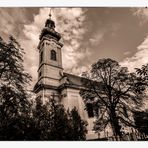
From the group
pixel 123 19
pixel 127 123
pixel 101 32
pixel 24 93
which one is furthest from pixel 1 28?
pixel 127 123

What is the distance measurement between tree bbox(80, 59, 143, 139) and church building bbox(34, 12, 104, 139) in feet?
4.41

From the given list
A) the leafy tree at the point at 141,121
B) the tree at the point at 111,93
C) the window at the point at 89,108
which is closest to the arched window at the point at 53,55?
the window at the point at 89,108

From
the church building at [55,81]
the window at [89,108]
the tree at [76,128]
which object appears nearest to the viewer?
the tree at [76,128]

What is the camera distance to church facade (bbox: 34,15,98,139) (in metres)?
9.20

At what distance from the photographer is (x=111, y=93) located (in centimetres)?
630

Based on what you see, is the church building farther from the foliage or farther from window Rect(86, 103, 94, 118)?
the foliage

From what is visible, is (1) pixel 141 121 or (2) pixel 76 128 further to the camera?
(2) pixel 76 128

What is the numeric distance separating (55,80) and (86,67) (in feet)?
16.7

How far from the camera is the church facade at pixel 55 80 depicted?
30.2ft

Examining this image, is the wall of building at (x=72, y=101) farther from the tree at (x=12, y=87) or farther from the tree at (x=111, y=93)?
the tree at (x=12, y=87)

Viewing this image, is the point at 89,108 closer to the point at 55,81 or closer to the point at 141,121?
the point at 141,121

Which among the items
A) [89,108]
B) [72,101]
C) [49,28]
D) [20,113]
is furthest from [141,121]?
[49,28]

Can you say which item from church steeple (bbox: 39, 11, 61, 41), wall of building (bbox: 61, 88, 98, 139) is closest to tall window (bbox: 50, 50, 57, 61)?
church steeple (bbox: 39, 11, 61, 41)

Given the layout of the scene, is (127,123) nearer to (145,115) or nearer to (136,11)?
(145,115)
